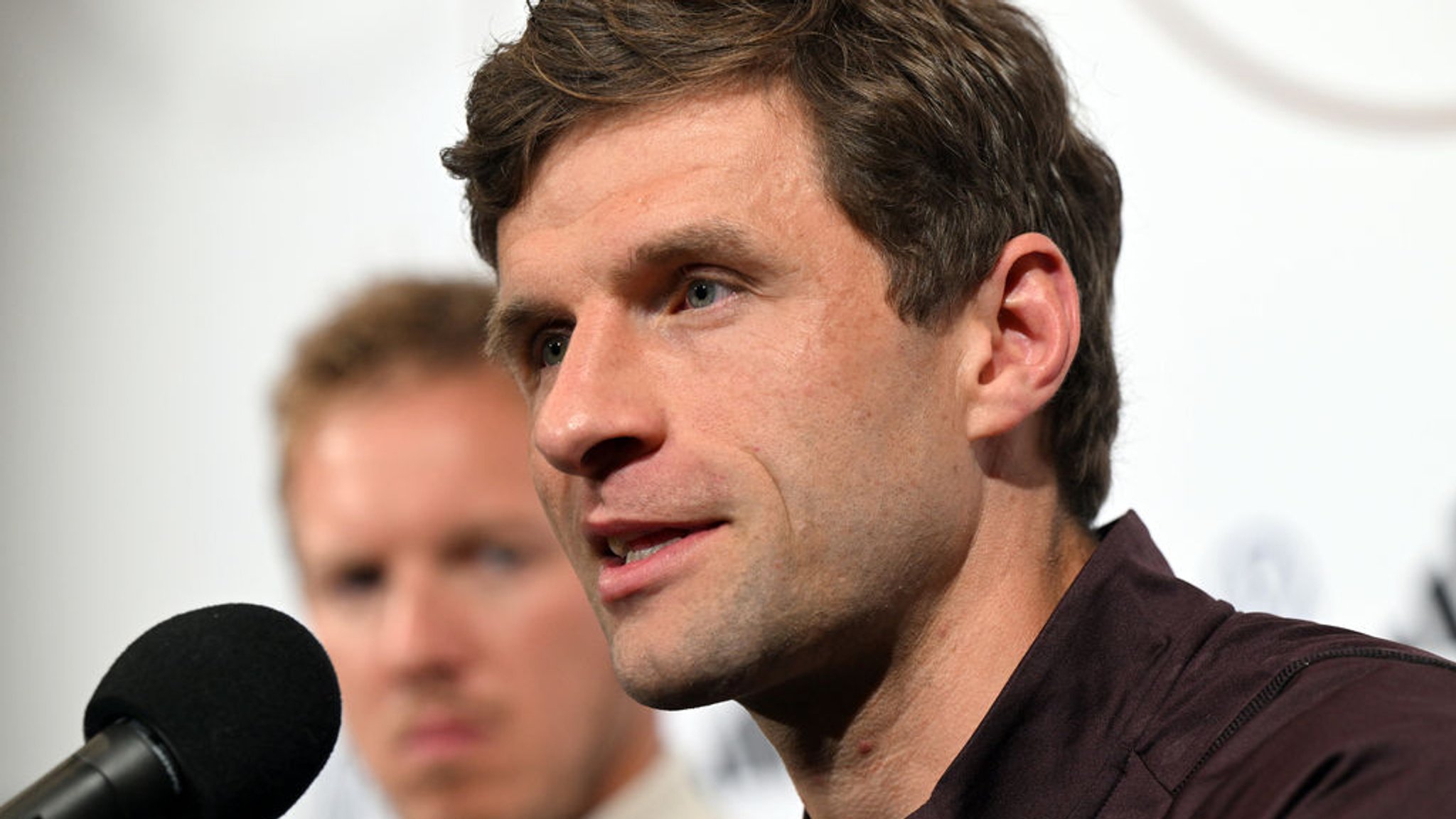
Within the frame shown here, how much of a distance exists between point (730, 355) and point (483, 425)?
1.67 metres

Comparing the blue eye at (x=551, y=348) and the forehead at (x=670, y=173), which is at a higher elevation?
the forehead at (x=670, y=173)

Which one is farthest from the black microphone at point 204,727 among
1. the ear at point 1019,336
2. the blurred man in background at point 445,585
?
the blurred man in background at point 445,585

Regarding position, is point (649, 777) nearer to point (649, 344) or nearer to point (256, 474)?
point (256, 474)

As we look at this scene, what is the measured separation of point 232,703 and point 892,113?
98 centimetres

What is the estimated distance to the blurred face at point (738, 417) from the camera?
1.72 meters

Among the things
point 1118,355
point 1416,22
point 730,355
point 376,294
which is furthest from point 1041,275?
point 376,294

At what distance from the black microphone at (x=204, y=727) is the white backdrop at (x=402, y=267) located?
1.47 m

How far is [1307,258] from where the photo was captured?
2660 millimetres

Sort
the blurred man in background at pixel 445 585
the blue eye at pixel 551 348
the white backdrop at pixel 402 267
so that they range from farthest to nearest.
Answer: the blurred man in background at pixel 445 585 → the white backdrop at pixel 402 267 → the blue eye at pixel 551 348

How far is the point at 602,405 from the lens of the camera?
1721 millimetres

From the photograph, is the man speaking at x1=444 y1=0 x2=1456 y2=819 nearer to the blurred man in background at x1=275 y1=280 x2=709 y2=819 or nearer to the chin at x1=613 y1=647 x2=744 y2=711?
the chin at x1=613 y1=647 x2=744 y2=711

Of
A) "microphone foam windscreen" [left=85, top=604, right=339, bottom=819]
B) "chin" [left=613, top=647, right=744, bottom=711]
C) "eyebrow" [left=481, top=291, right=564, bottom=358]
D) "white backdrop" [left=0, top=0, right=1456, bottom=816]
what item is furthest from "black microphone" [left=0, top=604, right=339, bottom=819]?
"white backdrop" [left=0, top=0, right=1456, bottom=816]

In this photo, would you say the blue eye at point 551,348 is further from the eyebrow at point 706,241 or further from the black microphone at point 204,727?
the black microphone at point 204,727

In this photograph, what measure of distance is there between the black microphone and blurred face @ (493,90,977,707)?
14.1 inches
